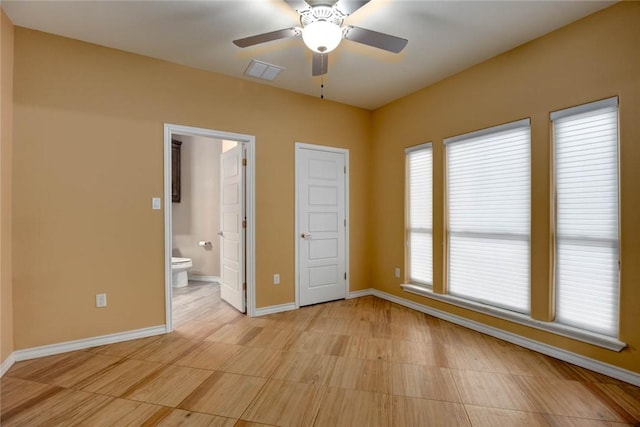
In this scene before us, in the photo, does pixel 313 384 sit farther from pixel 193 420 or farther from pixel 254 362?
pixel 193 420

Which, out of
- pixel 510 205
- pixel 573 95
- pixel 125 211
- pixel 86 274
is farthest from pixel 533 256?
pixel 86 274

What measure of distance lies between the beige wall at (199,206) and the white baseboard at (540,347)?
3.55 metres

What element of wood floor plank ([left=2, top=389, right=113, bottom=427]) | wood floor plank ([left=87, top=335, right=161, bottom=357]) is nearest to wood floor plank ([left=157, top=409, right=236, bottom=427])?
wood floor plank ([left=2, top=389, right=113, bottom=427])

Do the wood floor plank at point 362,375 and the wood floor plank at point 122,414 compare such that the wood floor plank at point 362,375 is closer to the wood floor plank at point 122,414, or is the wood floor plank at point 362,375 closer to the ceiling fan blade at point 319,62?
the wood floor plank at point 122,414

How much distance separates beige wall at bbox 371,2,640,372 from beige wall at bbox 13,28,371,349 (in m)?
2.33

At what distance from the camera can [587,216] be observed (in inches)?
92.3

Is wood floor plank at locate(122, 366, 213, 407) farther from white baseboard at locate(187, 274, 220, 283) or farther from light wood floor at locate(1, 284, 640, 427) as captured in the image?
white baseboard at locate(187, 274, 220, 283)

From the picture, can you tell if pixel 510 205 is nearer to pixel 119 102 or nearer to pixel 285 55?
pixel 285 55

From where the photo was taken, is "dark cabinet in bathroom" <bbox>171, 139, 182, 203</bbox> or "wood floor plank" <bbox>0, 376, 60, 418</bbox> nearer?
"wood floor plank" <bbox>0, 376, 60, 418</bbox>

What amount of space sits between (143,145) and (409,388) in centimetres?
312

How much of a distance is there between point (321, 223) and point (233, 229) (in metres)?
1.15

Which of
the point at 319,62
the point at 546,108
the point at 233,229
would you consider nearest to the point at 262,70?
the point at 319,62

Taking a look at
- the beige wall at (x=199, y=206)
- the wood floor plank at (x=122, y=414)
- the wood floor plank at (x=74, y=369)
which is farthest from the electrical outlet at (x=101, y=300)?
the beige wall at (x=199, y=206)

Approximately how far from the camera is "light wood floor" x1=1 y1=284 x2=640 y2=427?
70.4 inches
